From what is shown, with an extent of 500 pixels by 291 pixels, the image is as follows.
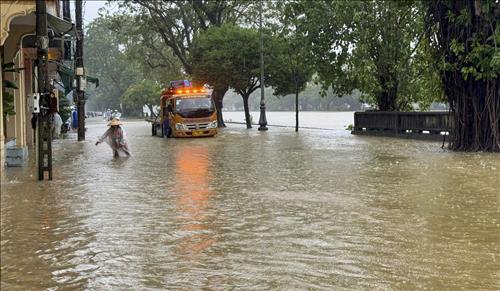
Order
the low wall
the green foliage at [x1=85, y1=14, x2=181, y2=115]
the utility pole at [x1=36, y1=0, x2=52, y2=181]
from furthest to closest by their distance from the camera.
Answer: the green foliage at [x1=85, y1=14, x2=181, y2=115]
the low wall
the utility pole at [x1=36, y1=0, x2=52, y2=181]

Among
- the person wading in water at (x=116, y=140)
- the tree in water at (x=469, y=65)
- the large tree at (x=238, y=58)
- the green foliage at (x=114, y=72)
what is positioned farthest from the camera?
the green foliage at (x=114, y=72)

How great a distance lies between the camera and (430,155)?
19.8m

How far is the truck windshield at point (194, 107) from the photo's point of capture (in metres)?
32.6

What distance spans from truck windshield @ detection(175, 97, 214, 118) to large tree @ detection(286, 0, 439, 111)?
20.4ft

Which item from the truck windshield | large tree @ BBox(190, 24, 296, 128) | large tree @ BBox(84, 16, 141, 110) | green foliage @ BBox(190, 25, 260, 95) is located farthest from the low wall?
large tree @ BBox(84, 16, 141, 110)

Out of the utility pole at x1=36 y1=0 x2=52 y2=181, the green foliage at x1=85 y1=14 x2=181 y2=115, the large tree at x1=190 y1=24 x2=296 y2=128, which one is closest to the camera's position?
the utility pole at x1=36 y1=0 x2=52 y2=181

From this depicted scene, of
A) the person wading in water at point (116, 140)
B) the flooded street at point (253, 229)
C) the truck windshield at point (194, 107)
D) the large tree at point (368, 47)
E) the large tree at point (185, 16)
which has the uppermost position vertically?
the large tree at point (185, 16)

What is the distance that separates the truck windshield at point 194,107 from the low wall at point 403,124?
27.8 ft

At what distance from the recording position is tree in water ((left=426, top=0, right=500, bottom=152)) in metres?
19.6

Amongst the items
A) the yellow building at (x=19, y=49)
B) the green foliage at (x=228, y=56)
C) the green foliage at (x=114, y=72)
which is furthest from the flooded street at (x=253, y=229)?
the green foliage at (x=114, y=72)

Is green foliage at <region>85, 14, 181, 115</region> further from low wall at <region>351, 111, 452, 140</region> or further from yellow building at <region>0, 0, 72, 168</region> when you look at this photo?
yellow building at <region>0, 0, 72, 168</region>

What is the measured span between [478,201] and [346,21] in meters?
23.4

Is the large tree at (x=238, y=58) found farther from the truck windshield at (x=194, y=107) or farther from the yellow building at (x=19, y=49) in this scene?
the yellow building at (x=19, y=49)

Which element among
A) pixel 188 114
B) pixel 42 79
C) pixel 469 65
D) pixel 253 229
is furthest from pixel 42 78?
pixel 188 114
